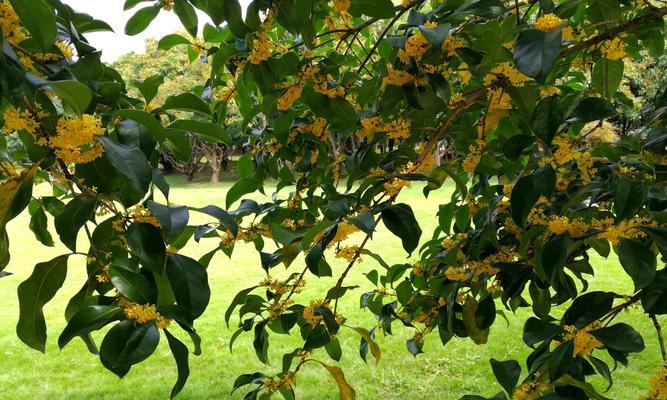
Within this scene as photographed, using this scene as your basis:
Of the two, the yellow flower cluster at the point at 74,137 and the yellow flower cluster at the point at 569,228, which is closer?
the yellow flower cluster at the point at 74,137

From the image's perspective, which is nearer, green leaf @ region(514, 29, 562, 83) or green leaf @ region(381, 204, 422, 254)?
green leaf @ region(514, 29, 562, 83)

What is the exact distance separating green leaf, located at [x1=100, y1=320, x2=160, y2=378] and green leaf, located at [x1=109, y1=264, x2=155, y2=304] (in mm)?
33

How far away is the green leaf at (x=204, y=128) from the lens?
747 millimetres

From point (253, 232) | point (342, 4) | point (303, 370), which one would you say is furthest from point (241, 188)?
point (303, 370)

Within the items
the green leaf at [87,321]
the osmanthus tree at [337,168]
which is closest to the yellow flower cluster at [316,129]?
the osmanthus tree at [337,168]

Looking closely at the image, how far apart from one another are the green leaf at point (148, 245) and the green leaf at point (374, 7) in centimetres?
56

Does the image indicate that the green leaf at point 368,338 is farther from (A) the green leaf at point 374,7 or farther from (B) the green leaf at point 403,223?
(A) the green leaf at point 374,7

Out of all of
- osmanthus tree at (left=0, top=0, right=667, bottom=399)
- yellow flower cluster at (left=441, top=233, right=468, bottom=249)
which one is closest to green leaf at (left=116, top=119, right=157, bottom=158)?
osmanthus tree at (left=0, top=0, right=667, bottom=399)

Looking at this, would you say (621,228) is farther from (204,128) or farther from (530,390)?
(204,128)

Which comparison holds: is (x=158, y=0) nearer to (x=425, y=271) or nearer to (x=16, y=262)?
(x=425, y=271)

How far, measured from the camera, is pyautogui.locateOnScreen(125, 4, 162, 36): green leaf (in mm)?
1083

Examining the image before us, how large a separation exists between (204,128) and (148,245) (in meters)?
0.24

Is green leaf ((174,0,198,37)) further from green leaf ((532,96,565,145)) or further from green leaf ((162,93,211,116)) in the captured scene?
green leaf ((532,96,565,145))

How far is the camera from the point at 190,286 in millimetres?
656
